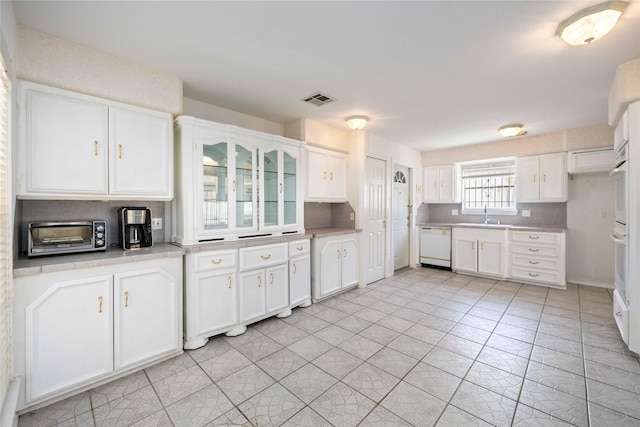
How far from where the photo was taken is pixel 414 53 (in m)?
2.14

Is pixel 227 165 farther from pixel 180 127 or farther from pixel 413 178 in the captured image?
pixel 413 178

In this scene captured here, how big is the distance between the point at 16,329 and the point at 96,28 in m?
2.05

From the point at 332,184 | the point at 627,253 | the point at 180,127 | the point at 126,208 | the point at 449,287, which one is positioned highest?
the point at 180,127

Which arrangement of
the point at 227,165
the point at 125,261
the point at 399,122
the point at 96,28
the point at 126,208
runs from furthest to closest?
the point at 399,122 → the point at 227,165 → the point at 126,208 → the point at 125,261 → the point at 96,28

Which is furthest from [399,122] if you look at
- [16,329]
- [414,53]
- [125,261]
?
[16,329]

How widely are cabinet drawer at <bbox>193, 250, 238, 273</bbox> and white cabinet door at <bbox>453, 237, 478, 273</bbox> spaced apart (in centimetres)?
431

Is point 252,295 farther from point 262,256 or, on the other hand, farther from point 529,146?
point 529,146

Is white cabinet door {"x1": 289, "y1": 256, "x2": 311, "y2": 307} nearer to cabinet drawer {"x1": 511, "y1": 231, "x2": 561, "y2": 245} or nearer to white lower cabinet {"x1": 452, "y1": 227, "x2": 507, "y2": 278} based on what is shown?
white lower cabinet {"x1": 452, "y1": 227, "x2": 507, "y2": 278}

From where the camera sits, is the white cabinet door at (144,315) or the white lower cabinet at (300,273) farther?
the white lower cabinet at (300,273)

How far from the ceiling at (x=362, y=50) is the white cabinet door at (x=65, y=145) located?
0.50m

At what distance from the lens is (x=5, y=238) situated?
5.22 feet

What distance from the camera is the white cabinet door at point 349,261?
4.03 meters

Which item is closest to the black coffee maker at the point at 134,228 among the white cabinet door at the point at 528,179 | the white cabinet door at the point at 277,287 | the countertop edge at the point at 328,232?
the white cabinet door at the point at 277,287

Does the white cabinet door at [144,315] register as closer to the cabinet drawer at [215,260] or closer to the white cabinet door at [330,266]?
the cabinet drawer at [215,260]
